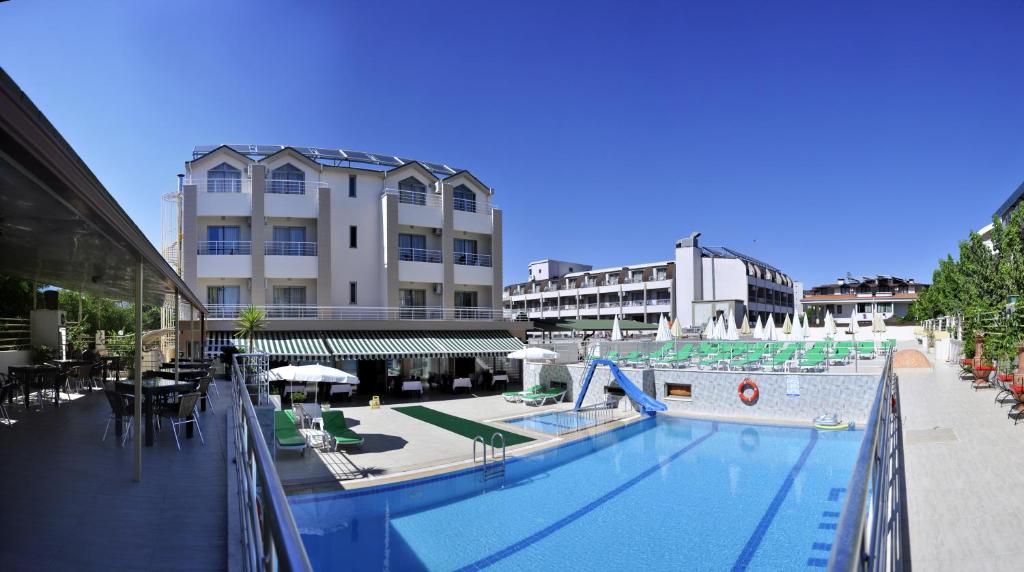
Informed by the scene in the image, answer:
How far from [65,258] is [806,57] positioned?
27623 millimetres

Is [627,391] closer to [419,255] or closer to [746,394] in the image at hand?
[746,394]

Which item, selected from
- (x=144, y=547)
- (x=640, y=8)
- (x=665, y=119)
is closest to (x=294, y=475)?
(x=144, y=547)

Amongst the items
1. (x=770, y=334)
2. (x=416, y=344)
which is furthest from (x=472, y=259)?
(x=770, y=334)

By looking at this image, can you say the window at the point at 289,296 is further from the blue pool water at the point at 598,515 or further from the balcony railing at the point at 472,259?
the blue pool water at the point at 598,515

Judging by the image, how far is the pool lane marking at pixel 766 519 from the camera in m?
11.7

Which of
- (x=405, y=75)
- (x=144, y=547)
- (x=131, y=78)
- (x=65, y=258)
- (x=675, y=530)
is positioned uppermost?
(x=405, y=75)

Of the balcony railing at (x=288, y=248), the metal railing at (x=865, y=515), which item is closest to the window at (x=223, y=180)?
the balcony railing at (x=288, y=248)

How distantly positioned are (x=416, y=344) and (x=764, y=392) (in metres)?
18.1

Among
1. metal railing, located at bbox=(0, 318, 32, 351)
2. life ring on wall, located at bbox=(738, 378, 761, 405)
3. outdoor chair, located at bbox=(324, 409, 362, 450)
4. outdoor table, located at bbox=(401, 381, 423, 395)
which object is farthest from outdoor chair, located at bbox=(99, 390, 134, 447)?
life ring on wall, located at bbox=(738, 378, 761, 405)

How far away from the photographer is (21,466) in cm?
758

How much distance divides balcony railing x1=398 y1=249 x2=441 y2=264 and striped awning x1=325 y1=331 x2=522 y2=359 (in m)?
4.84

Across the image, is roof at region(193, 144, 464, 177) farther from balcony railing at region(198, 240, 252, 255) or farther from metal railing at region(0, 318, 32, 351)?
metal railing at region(0, 318, 32, 351)

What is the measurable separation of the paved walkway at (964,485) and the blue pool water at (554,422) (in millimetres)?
11905

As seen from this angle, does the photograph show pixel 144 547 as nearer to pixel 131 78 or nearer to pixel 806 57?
pixel 131 78
